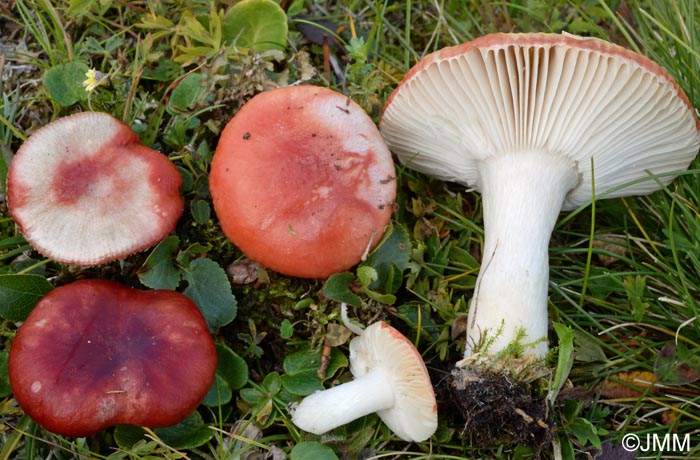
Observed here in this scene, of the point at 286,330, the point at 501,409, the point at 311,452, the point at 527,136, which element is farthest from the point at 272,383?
the point at 527,136

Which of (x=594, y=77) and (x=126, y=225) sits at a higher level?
(x=594, y=77)

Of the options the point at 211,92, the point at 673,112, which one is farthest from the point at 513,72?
the point at 211,92

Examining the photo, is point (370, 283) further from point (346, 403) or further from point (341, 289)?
point (346, 403)

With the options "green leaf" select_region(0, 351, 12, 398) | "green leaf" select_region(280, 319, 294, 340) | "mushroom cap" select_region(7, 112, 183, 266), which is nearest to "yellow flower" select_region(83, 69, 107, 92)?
"mushroom cap" select_region(7, 112, 183, 266)

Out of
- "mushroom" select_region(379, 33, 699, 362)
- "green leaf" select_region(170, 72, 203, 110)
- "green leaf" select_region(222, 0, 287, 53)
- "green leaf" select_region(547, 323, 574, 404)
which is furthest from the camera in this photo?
"green leaf" select_region(222, 0, 287, 53)

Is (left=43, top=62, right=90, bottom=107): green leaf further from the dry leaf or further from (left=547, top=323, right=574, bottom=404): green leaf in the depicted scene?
the dry leaf

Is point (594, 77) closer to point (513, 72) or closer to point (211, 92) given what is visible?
point (513, 72)
